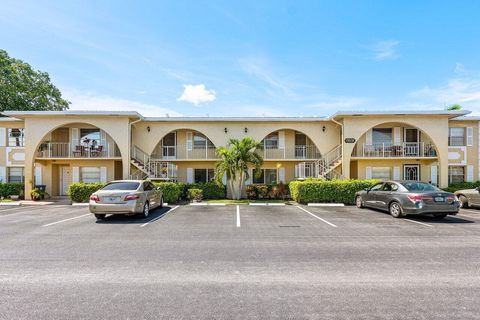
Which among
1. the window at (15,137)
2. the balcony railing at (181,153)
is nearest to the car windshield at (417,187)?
the balcony railing at (181,153)

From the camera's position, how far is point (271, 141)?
20.5m

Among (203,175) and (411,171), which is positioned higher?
(411,171)

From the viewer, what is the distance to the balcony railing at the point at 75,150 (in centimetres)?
1855

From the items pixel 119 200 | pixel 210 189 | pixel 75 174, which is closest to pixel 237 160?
pixel 210 189

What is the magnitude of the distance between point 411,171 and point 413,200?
11.9m

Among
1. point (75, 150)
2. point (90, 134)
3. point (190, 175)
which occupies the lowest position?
point (190, 175)

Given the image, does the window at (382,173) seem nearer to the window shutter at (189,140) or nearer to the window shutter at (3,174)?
the window shutter at (189,140)

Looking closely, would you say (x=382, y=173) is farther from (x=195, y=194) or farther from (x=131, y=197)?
(x=131, y=197)

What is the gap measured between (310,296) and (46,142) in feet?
72.1

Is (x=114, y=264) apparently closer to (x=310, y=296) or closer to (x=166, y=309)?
(x=166, y=309)

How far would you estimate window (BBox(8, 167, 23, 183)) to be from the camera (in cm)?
1969

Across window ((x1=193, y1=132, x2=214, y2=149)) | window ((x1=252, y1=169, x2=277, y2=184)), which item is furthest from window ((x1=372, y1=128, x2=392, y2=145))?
window ((x1=193, y1=132, x2=214, y2=149))

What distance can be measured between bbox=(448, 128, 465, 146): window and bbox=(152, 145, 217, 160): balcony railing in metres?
17.2

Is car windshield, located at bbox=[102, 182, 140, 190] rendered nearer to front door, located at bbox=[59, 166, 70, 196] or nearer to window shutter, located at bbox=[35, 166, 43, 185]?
front door, located at bbox=[59, 166, 70, 196]
